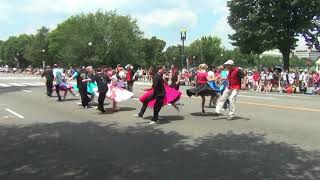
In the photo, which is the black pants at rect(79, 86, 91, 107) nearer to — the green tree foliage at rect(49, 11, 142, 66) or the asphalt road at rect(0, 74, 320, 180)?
the asphalt road at rect(0, 74, 320, 180)

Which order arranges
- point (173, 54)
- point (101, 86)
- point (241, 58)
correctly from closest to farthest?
point (101, 86) → point (241, 58) → point (173, 54)

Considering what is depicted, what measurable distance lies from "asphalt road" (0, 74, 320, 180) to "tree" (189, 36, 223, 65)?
415ft

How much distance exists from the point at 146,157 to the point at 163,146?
134 centimetres

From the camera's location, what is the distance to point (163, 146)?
11.7 metres

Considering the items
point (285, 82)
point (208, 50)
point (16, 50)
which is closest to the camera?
point (285, 82)

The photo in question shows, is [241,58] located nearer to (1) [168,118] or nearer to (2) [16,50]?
(2) [16,50]

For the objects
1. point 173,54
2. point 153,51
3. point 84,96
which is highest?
point 153,51

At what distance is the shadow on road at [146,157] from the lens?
884 centimetres

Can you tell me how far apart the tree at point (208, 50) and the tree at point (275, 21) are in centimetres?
9074

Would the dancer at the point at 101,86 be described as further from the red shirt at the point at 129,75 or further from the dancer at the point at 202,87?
the red shirt at the point at 129,75

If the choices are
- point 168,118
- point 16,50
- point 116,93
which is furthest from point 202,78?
point 16,50

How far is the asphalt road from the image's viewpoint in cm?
902

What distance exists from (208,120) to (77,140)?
4.92m

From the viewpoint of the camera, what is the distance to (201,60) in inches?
5763
